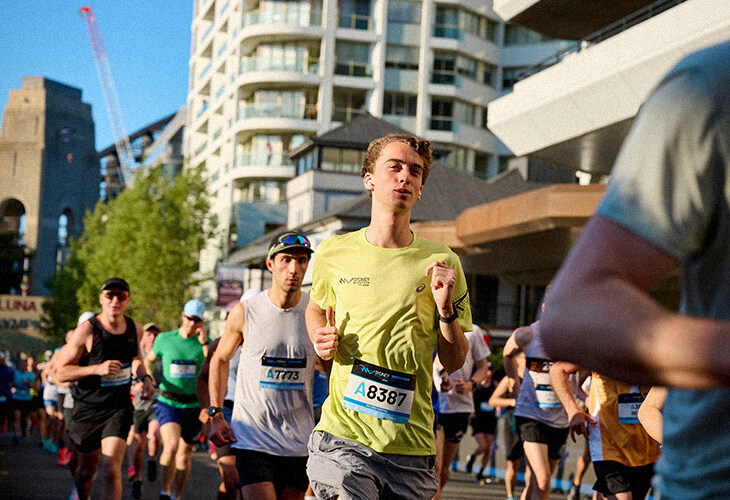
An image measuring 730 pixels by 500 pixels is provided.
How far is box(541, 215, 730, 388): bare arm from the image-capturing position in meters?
1.28

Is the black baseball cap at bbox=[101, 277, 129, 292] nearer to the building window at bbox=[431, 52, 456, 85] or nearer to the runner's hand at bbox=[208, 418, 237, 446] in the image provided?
the runner's hand at bbox=[208, 418, 237, 446]

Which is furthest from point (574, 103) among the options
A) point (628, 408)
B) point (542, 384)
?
point (628, 408)

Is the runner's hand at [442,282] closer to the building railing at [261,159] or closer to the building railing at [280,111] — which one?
the building railing at [261,159]

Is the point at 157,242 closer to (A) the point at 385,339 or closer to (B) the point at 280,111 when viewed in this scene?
(B) the point at 280,111

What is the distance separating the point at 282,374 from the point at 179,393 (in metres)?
5.66

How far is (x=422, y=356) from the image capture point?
4621 mm

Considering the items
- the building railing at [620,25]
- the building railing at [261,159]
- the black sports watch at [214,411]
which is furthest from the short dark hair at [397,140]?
the building railing at [261,159]

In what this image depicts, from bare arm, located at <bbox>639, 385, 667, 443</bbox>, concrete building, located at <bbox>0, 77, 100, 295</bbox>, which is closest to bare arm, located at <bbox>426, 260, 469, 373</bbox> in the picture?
bare arm, located at <bbox>639, 385, 667, 443</bbox>

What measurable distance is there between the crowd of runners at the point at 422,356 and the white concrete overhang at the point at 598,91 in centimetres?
990

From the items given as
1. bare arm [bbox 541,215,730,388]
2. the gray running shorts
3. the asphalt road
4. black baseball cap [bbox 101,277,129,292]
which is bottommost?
the asphalt road

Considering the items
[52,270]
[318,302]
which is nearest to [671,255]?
[318,302]

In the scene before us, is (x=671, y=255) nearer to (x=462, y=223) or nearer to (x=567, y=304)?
(x=567, y=304)

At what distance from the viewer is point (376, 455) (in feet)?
14.5

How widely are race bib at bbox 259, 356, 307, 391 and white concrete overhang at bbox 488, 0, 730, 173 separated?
495 inches
